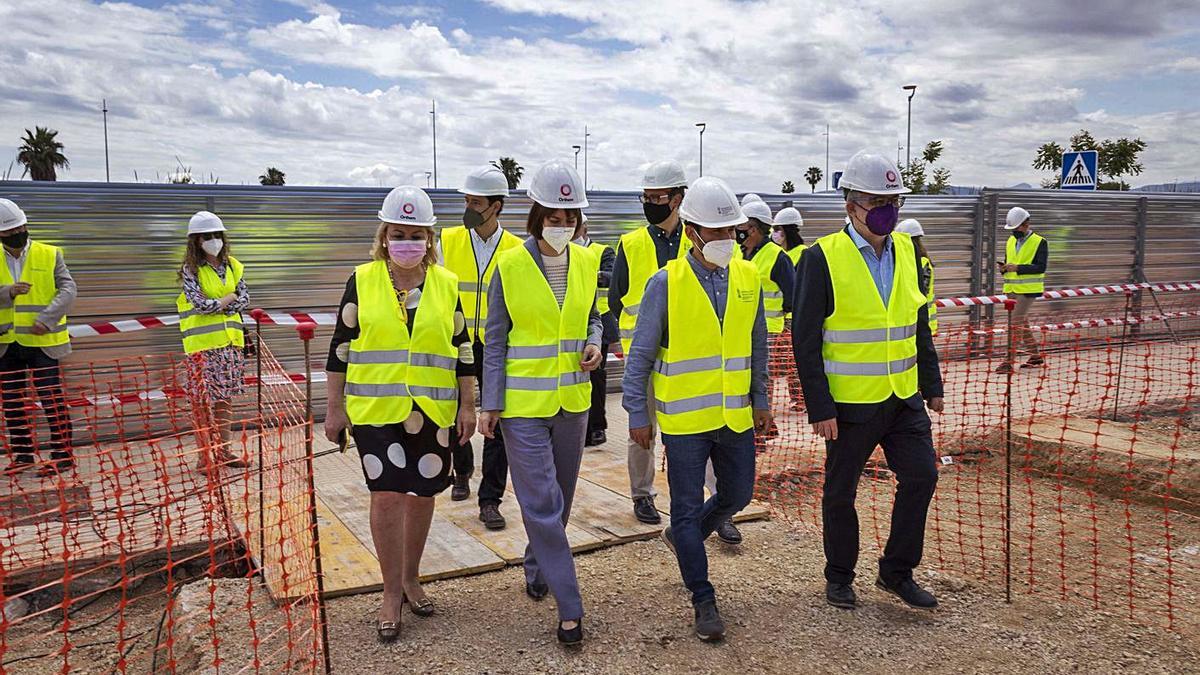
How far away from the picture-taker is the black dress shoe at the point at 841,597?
4625 millimetres

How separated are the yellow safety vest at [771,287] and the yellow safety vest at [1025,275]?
5353 millimetres

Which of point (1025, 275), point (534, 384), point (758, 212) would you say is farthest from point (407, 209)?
point (1025, 275)

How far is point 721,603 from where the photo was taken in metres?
4.70

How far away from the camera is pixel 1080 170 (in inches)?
654

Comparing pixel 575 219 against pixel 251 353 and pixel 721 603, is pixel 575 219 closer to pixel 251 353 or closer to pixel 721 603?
pixel 721 603

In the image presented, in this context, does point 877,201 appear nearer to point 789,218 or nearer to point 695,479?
point 695,479

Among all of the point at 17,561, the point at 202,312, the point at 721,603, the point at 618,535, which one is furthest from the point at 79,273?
the point at 721,603

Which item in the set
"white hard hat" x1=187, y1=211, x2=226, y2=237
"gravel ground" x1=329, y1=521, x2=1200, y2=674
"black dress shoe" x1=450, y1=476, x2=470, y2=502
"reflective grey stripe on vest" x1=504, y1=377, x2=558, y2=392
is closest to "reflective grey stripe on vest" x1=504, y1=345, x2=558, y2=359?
"reflective grey stripe on vest" x1=504, y1=377, x2=558, y2=392

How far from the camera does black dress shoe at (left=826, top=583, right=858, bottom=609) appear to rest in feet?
15.2

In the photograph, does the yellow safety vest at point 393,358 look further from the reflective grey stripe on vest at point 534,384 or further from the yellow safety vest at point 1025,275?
the yellow safety vest at point 1025,275

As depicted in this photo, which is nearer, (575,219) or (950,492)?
(575,219)

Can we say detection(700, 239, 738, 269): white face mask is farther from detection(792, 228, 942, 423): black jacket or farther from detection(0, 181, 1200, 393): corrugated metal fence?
detection(0, 181, 1200, 393): corrugated metal fence

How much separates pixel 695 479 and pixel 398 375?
146 cm

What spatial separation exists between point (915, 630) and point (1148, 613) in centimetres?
135
